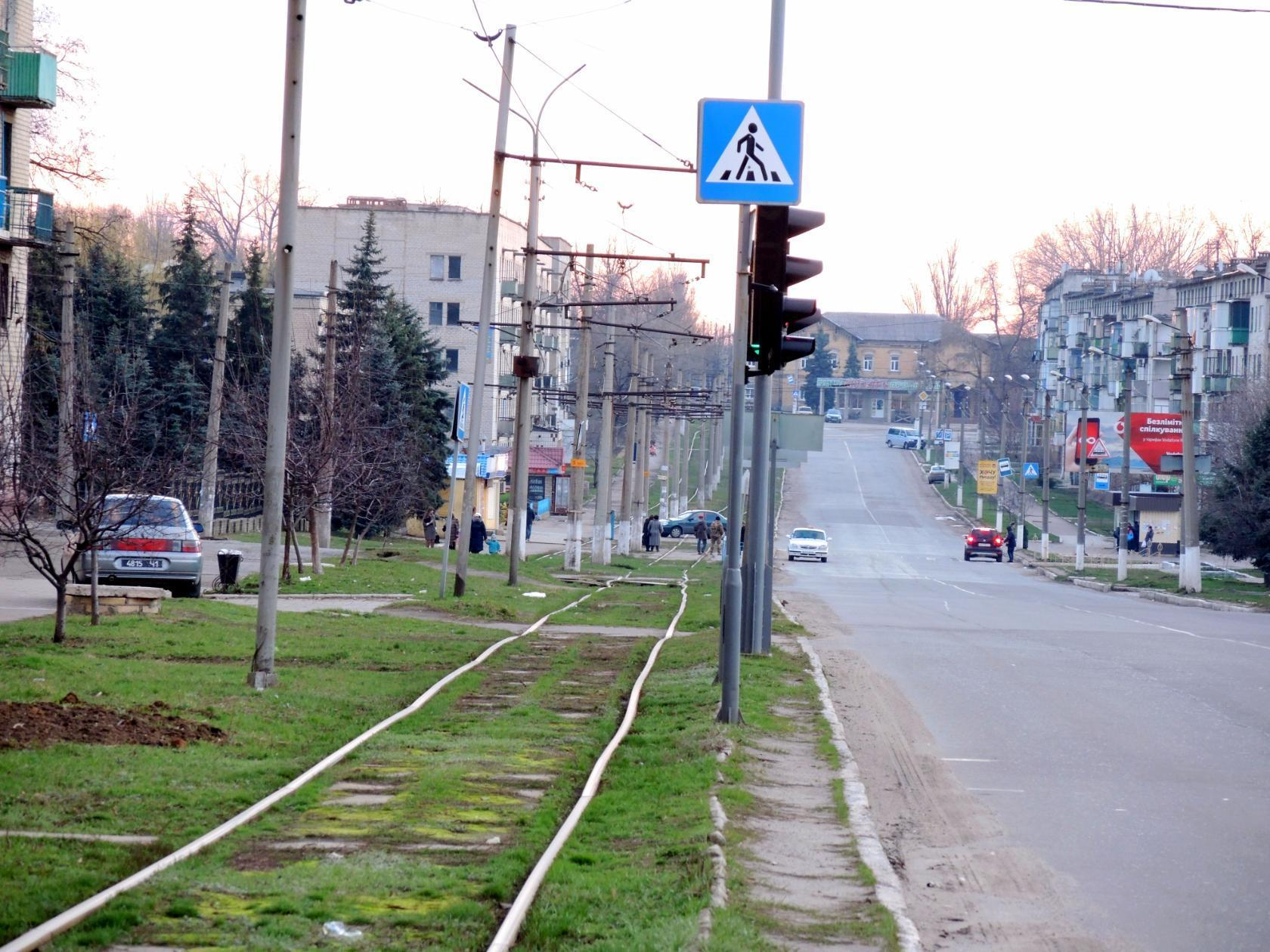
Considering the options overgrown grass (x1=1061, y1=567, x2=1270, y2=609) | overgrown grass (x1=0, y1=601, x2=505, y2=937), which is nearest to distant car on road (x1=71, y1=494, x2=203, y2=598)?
overgrown grass (x1=0, y1=601, x2=505, y2=937)

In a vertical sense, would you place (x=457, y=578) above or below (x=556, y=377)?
below

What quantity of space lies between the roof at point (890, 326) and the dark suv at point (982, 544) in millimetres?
108417

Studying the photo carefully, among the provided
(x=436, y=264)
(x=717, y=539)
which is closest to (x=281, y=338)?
(x=717, y=539)

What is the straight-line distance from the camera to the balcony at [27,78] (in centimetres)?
3556

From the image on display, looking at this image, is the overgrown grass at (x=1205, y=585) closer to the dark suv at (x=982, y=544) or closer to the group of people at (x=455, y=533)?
the dark suv at (x=982, y=544)

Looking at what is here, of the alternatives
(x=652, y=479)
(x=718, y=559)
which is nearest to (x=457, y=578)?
(x=718, y=559)

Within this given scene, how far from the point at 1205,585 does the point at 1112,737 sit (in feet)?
129

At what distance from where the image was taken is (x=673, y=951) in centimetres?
580

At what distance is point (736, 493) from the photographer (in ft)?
41.3

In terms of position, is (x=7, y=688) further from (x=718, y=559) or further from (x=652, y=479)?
(x=652, y=479)

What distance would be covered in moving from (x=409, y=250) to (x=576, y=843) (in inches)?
3061

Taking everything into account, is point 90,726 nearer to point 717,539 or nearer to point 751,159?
point 751,159

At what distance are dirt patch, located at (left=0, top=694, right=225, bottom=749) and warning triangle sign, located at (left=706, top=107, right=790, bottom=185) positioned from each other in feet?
18.9

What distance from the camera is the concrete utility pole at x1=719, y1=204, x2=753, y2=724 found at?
39.9ft
